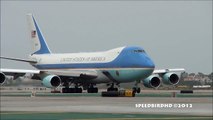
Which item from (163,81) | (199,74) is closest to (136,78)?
(163,81)

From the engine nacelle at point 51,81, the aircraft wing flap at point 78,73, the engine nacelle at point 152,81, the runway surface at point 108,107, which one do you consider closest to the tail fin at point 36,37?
the aircraft wing flap at point 78,73

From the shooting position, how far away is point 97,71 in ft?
203

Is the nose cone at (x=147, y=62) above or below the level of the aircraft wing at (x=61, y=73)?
above

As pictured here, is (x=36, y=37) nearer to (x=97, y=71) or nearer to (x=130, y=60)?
(x=97, y=71)

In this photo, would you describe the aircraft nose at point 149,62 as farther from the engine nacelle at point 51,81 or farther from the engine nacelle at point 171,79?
the engine nacelle at point 51,81

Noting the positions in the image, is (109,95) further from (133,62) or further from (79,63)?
(79,63)

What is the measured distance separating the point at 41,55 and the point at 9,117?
49.1 meters

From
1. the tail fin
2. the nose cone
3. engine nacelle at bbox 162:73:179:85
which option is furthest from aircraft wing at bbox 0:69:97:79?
the tail fin

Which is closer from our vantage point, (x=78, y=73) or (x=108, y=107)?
(x=108, y=107)

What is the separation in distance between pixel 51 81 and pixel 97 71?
5795 millimetres

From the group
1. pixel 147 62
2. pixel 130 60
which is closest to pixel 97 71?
pixel 130 60

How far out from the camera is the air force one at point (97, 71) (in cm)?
5772

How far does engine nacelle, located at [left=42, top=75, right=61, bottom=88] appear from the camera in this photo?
57562 mm

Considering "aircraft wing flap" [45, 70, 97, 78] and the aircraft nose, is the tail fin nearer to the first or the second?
"aircraft wing flap" [45, 70, 97, 78]
